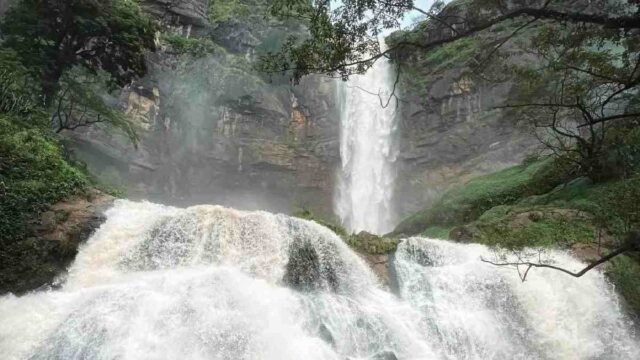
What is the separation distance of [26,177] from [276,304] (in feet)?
22.5

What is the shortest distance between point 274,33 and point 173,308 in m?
26.9

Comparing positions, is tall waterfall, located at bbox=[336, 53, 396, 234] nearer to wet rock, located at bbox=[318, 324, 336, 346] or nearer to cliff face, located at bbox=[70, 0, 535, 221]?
cliff face, located at bbox=[70, 0, 535, 221]

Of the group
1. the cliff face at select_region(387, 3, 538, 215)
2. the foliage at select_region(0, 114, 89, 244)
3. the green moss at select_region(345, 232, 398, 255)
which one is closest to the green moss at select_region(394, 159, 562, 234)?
the cliff face at select_region(387, 3, 538, 215)

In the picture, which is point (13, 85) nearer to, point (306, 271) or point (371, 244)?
point (306, 271)

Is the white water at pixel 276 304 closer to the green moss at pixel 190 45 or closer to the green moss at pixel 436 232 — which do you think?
the green moss at pixel 436 232

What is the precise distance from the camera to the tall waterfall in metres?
31.1

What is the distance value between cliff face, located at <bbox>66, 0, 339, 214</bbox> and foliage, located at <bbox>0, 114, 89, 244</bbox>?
14735mm

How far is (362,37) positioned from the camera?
7980 mm

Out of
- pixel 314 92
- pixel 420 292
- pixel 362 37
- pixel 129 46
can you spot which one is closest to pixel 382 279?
pixel 420 292

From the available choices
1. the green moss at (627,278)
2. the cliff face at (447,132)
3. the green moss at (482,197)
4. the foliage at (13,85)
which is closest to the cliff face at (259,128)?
the cliff face at (447,132)

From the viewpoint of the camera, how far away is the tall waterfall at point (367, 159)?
31078 millimetres

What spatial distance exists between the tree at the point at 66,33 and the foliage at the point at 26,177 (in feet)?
10.4

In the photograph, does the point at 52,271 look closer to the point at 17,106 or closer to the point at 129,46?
the point at 17,106

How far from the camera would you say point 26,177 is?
38.2 feet
